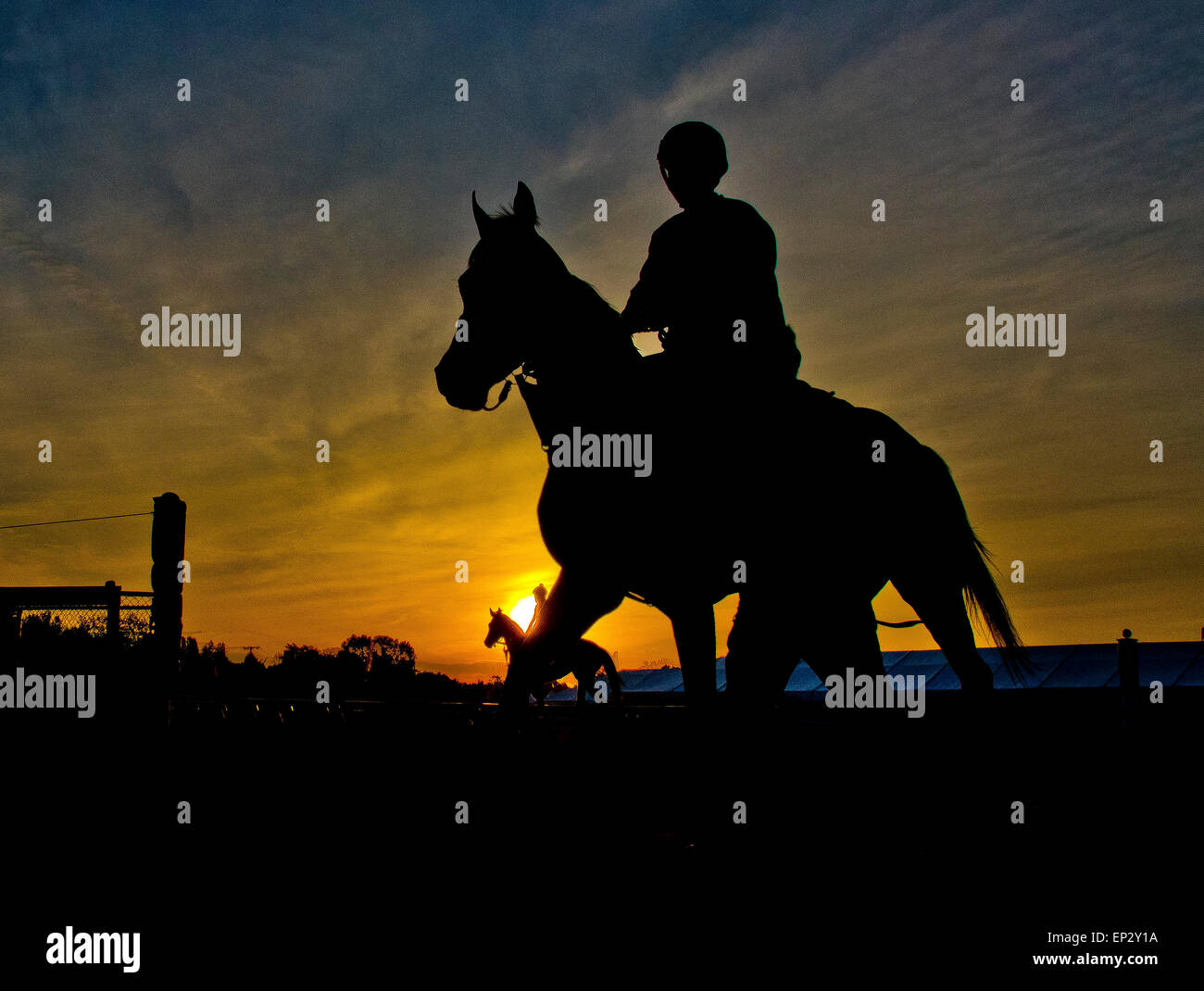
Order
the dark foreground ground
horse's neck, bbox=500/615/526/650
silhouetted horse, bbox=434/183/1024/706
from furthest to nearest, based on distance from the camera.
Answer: horse's neck, bbox=500/615/526/650 → silhouetted horse, bbox=434/183/1024/706 → the dark foreground ground

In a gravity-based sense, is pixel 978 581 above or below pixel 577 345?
below

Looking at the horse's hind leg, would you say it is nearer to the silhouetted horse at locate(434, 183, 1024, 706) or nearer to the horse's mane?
the silhouetted horse at locate(434, 183, 1024, 706)

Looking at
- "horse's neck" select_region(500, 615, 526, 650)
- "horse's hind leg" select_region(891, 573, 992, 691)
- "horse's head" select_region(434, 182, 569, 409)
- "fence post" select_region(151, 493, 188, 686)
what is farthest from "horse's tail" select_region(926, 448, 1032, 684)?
"horse's neck" select_region(500, 615, 526, 650)

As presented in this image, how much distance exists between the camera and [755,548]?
4137 mm

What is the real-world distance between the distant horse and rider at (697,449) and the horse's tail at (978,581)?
1.60 ft

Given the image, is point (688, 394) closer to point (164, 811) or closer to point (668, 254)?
point (668, 254)

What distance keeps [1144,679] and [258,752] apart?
2540cm

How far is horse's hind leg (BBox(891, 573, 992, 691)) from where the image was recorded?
193 inches

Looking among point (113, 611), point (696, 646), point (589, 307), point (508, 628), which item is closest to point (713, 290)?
point (589, 307)

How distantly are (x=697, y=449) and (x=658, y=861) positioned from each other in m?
1.94

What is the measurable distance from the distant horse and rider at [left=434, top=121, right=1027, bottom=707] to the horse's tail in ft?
1.60

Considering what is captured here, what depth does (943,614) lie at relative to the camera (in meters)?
4.95

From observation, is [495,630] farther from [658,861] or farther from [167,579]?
[658,861]

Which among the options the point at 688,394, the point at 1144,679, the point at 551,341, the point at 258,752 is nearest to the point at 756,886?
the point at 688,394
